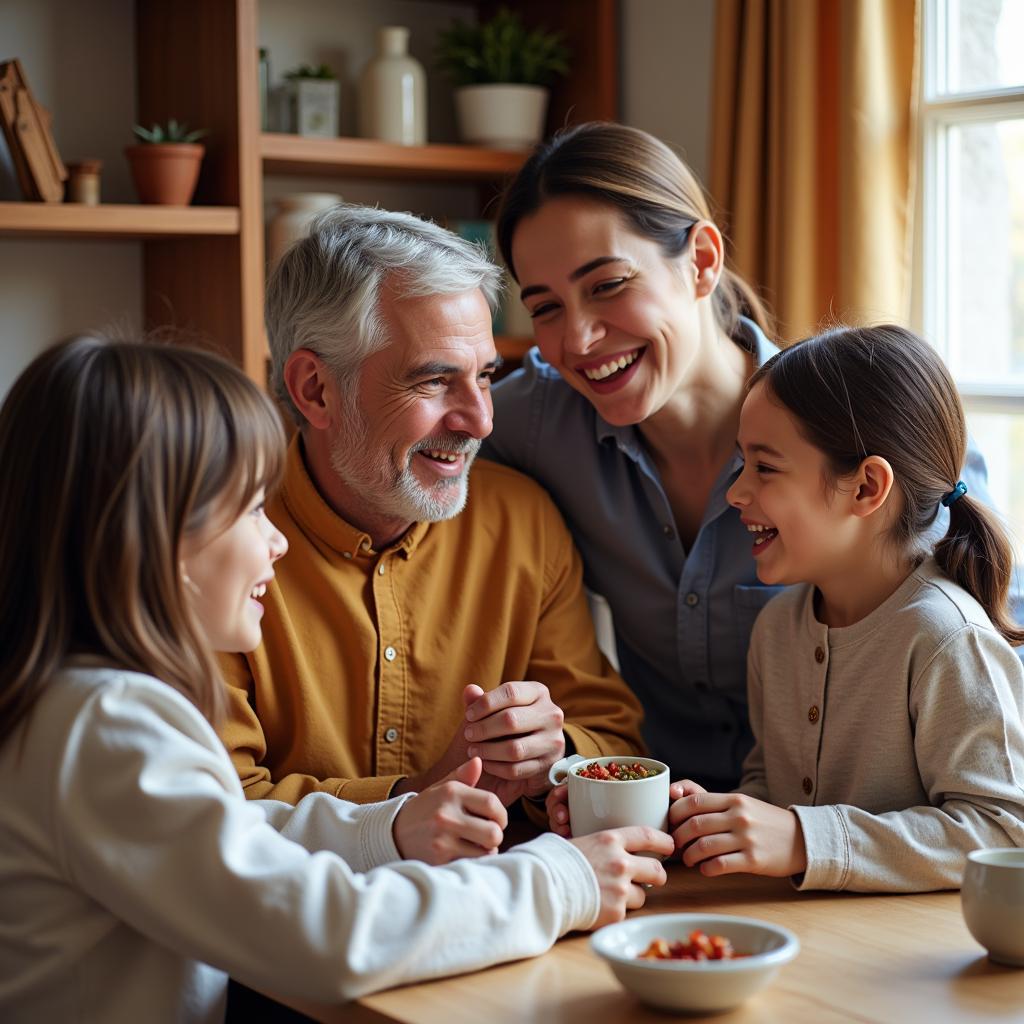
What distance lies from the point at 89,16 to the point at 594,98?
1.27 m

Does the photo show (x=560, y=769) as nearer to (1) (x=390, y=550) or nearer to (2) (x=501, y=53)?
(1) (x=390, y=550)

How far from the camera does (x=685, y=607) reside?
7.38 ft

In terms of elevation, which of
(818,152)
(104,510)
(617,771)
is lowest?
(617,771)

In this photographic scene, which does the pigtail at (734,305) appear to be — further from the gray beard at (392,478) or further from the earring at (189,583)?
the earring at (189,583)

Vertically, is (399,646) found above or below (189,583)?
below

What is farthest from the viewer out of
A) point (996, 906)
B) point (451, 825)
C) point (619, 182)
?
point (619, 182)

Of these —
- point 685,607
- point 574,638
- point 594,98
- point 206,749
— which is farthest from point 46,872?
point 594,98

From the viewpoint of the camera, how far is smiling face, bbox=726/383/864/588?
5.89 feet

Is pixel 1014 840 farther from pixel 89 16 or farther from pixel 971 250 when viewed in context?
pixel 89 16

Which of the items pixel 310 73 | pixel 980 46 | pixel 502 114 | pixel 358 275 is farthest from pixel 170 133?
pixel 980 46

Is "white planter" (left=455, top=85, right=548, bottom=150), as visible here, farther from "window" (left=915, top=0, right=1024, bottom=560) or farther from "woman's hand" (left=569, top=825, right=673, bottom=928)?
"woman's hand" (left=569, top=825, right=673, bottom=928)

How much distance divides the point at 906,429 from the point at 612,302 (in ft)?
1.88

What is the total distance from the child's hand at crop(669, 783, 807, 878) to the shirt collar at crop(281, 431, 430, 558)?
666 mm

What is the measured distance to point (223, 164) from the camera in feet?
10.8
